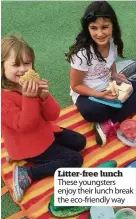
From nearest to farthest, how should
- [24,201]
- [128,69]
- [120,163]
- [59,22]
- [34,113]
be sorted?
[34,113], [24,201], [120,163], [128,69], [59,22]

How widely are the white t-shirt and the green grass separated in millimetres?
199

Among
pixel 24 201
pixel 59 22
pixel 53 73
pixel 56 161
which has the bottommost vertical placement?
pixel 24 201

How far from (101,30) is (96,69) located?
0.20 m

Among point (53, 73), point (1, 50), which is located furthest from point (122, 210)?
point (53, 73)

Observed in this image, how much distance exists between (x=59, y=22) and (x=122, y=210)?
1437 millimetres

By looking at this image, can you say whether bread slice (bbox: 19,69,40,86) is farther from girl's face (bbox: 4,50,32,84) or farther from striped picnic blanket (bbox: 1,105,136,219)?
striped picnic blanket (bbox: 1,105,136,219)

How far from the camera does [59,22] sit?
261cm

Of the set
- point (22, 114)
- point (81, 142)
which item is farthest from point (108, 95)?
point (22, 114)

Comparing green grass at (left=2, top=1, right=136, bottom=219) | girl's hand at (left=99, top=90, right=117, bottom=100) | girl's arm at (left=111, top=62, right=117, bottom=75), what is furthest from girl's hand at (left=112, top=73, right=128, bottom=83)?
green grass at (left=2, top=1, right=136, bottom=219)

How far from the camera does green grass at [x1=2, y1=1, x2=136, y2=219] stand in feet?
7.34

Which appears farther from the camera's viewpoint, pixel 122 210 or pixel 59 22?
pixel 59 22

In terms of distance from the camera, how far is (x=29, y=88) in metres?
1.45

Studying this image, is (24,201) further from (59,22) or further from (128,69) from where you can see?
(59,22)
